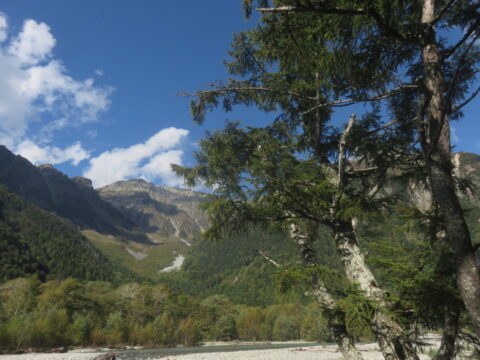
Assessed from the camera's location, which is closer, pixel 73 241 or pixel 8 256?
pixel 8 256

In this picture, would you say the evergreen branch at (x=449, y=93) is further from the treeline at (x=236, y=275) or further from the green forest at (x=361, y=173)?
the treeline at (x=236, y=275)

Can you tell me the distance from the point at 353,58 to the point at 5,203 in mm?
174670

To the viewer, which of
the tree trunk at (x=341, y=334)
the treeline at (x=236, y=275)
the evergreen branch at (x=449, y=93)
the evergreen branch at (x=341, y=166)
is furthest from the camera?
the treeline at (x=236, y=275)

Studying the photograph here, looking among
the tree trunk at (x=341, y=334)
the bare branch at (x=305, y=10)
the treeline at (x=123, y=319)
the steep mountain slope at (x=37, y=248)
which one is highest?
the steep mountain slope at (x=37, y=248)

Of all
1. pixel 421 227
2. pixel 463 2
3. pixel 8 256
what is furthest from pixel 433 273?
pixel 8 256

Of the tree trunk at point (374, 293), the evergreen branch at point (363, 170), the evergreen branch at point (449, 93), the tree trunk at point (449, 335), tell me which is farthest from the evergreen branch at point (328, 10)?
the tree trunk at point (449, 335)

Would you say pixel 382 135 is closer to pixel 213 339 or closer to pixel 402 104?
pixel 402 104

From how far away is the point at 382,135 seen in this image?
14.4ft

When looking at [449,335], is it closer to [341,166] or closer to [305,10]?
[341,166]

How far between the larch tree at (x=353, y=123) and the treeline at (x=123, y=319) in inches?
1524

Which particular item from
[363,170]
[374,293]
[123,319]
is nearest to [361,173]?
[363,170]

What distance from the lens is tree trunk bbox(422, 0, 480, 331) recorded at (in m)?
2.62

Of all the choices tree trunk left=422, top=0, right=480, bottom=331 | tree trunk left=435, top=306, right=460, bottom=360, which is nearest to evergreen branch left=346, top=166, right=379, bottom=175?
tree trunk left=422, top=0, right=480, bottom=331

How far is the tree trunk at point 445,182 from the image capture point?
262 cm
